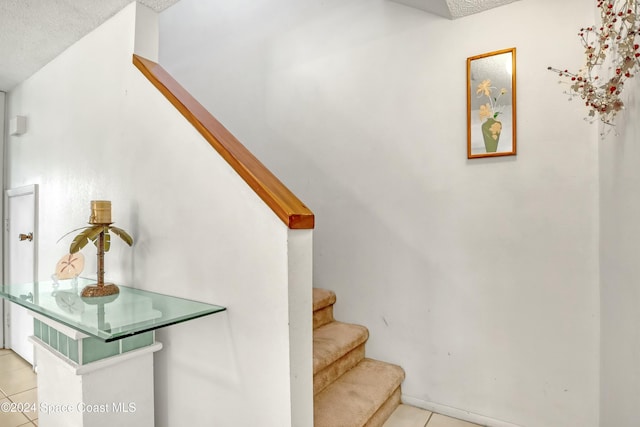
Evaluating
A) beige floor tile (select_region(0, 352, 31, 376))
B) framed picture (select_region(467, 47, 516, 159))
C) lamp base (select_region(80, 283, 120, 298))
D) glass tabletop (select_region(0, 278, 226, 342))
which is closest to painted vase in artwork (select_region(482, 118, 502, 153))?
framed picture (select_region(467, 47, 516, 159))

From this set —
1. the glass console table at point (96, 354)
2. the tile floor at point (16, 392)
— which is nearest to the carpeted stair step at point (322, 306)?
the glass console table at point (96, 354)

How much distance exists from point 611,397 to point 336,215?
1.72 meters

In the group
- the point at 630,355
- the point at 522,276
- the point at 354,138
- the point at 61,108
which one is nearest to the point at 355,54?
the point at 354,138

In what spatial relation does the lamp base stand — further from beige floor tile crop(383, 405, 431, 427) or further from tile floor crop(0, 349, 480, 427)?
beige floor tile crop(383, 405, 431, 427)

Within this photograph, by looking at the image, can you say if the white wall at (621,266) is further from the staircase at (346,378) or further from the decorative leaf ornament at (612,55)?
the staircase at (346,378)

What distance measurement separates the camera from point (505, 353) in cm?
186

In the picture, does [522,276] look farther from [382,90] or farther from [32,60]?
[32,60]

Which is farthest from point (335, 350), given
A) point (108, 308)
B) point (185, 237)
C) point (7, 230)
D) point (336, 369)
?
point (7, 230)

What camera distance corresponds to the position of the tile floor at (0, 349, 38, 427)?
6.98 feet

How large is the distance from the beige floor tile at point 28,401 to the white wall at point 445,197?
2.05 metres

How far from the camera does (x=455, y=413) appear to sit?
1973mm

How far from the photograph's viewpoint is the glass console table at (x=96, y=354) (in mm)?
1217

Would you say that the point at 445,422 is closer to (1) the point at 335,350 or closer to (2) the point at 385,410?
(2) the point at 385,410

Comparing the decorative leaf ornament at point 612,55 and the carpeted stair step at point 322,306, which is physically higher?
the decorative leaf ornament at point 612,55
